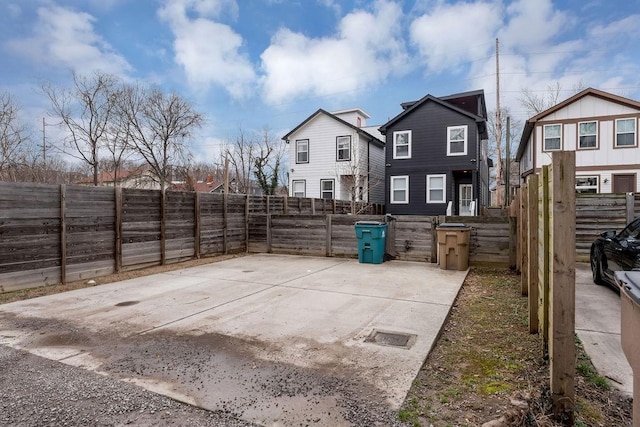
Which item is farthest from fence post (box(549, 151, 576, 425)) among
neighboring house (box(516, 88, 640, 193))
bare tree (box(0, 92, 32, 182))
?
bare tree (box(0, 92, 32, 182))

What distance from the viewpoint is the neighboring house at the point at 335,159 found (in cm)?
Result: 1991

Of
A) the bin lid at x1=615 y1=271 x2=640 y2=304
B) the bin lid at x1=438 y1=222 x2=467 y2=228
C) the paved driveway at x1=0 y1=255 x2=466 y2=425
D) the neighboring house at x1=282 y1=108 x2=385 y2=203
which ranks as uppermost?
the neighboring house at x1=282 y1=108 x2=385 y2=203

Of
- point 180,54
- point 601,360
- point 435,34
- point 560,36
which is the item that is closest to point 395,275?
point 601,360

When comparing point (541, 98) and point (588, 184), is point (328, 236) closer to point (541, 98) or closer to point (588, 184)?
point (588, 184)

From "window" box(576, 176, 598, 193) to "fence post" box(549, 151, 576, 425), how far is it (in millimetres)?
17466

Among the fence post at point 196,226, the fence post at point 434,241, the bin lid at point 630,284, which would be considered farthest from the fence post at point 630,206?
the fence post at point 196,226

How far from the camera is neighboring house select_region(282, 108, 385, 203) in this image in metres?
19.9

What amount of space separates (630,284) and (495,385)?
5.53 ft

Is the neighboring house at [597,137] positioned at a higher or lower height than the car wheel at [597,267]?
higher

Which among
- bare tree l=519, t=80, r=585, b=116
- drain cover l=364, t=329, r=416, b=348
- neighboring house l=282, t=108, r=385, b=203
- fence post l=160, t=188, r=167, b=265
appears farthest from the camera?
bare tree l=519, t=80, r=585, b=116

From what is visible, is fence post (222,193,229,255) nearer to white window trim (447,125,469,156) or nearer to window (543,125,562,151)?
white window trim (447,125,469,156)

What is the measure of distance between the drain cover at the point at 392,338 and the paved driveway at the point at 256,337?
12 millimetres

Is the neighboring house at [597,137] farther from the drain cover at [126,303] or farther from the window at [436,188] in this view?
the drain cover at [126,303]

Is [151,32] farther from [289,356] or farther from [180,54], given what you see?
[289,356]
